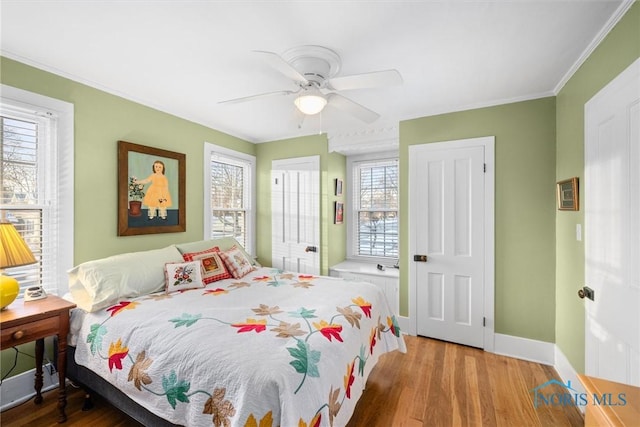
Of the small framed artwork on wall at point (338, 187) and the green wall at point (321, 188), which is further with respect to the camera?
the small framed artwork on wall at point (338, 187)

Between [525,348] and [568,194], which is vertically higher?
[568,194]

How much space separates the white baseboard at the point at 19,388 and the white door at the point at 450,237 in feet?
10.8

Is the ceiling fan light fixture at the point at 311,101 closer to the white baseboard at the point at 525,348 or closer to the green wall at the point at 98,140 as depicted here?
the green wall at the point at 98,140

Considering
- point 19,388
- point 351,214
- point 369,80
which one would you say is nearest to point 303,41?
point 369,80

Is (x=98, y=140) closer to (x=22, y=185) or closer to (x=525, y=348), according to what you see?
(x=22, y=185)

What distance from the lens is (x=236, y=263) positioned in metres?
2.83

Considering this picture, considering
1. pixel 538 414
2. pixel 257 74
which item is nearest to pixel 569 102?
pixel 538 414

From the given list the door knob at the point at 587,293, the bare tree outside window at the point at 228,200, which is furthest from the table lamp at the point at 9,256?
the door knob at the point at 587,293

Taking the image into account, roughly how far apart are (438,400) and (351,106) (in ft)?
7.37

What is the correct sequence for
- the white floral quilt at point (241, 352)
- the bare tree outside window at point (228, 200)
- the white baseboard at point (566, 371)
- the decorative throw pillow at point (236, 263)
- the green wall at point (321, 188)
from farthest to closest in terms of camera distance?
the green wall at point (321, 188), the bare tree outside window at point (228, 200), the decorative throw pillow at point (236, 263), the white baseboard at point (566, 371), the white floral quilt at point (241, 352)

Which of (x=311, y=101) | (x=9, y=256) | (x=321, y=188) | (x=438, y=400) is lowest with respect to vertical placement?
(x=438, y=400)

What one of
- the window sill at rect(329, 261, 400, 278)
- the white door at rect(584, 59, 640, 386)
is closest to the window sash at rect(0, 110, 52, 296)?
the window sill at rect(329, 261, 400, 278)

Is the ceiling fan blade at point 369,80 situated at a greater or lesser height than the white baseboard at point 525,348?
greater

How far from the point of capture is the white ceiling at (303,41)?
149 centimetres
